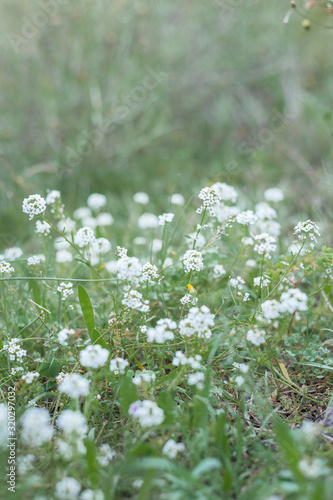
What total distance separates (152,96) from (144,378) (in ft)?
9.95

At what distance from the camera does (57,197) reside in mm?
1846

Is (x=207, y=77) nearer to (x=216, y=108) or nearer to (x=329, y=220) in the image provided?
(x=216, y=108)

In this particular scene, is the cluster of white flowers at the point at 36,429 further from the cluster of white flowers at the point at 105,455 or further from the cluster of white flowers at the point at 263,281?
the cluster of white flowers at the point at 263,281

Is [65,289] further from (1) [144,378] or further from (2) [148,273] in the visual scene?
(1) [144,378]

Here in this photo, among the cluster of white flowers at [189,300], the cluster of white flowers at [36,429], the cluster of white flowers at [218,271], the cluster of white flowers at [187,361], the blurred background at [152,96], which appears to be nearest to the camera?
the cluster of white flowers at [36,429]

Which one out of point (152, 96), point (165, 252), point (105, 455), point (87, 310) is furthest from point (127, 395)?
point (152, 96)

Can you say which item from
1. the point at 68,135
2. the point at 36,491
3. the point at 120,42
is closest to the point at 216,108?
the point at 120,42

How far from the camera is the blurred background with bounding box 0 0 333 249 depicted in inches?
141

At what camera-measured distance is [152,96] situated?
3762 mm

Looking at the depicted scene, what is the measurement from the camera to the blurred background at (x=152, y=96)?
359 cm

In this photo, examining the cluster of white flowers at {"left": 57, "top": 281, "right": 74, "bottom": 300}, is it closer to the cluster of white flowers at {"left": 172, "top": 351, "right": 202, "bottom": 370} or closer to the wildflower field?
the wildflower field

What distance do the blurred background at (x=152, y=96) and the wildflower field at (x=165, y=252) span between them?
0.07 feet

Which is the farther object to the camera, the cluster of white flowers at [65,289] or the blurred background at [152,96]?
the blurred background at [152,96]

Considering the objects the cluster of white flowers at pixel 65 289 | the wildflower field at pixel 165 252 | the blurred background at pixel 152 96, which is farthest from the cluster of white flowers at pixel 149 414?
the blurred background at pixel 152 96
